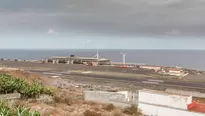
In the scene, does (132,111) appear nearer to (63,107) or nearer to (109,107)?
(109,107)

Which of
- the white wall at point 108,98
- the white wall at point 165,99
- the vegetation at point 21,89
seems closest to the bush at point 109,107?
the white wall at point 108,98

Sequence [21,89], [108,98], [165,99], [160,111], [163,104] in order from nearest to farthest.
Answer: [165,99] < [163,104] < [160,111] < [21,89] < [108,98]

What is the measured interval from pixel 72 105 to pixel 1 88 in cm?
781

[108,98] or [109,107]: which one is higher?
[108,98]

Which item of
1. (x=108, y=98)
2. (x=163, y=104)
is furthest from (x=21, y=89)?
(x=163, y=104)

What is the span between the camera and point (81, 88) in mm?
49312

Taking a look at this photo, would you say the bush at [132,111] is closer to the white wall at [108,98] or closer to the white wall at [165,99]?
the white wall at [165,99]

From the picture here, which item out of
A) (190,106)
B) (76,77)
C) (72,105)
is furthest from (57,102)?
(76,77)

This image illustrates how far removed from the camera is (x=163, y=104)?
28.5m

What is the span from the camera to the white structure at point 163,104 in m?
27.0

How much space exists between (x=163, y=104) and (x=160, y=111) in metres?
0.85

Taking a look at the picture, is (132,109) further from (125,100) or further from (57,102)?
(57,102)

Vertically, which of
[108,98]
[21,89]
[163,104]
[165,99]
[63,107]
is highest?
[21,89]

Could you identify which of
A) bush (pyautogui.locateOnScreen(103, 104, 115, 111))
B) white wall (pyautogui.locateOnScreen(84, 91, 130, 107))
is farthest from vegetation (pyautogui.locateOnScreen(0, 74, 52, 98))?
bush (pyautogui.locateOnScreen(103, 104, 115, 111))
